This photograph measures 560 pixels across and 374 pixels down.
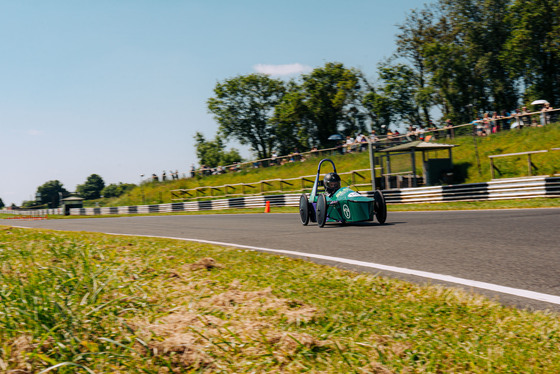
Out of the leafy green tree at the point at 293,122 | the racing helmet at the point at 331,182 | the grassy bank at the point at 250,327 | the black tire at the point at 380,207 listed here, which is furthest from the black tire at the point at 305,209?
the leafy green tree at the point at 293,122

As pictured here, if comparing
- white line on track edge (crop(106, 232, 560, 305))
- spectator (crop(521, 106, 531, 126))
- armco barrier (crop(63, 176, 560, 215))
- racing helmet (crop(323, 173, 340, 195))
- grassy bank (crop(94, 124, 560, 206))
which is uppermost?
spectator (crop(521, 106, 531, 126))

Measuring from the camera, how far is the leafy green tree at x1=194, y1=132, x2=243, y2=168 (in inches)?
3177

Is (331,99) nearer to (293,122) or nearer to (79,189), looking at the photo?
(293,122)

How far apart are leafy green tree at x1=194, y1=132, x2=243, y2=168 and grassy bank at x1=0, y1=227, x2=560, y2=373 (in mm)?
75237

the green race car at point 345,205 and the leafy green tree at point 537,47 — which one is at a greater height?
the leafy green tree at point 537,47

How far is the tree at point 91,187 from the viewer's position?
165750 mm

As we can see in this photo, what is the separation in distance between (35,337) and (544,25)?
51104 mm

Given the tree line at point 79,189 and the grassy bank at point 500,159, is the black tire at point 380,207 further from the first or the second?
the tree line at point 79,189

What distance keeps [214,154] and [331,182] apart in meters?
70.7

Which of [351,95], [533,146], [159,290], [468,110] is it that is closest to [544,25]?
[468,110]

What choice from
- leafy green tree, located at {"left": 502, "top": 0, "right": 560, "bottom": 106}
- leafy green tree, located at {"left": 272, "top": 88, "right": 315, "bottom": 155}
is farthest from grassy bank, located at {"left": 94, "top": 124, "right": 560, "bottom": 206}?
leafy green tree, located at {"left": 272, "top": 88, "right": 315, "bottom": 155}

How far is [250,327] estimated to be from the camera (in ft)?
11.3

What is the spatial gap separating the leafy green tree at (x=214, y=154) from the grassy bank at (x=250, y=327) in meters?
75.2

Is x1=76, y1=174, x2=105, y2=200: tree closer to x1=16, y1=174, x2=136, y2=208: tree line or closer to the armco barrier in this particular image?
x1=16, y1=174, x2=136, y2=208: tree line
